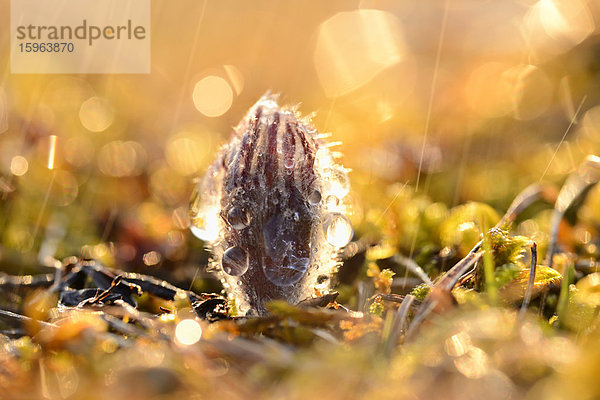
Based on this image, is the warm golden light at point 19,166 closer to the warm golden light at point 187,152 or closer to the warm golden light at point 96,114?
the warm golden light at point 96,114

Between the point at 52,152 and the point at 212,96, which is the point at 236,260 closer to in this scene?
the point at 52,152

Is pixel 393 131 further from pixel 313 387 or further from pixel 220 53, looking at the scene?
pixel 220 53

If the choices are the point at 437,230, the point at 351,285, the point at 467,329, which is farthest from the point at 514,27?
the point at 467,329

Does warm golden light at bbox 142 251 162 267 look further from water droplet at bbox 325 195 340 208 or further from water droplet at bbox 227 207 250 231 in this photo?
water droplet at bbox 325 195 340 208

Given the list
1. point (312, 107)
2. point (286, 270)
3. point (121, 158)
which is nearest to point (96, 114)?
point (121, 158)

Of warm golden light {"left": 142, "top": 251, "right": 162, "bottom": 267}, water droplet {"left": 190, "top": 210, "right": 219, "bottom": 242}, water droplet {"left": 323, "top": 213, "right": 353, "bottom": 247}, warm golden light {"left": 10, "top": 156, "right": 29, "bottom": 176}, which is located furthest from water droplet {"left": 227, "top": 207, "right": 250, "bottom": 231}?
warm golden light {"left": 10, "top": 156, "right": 29, "bottom": 176}
